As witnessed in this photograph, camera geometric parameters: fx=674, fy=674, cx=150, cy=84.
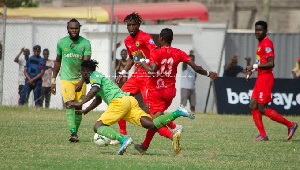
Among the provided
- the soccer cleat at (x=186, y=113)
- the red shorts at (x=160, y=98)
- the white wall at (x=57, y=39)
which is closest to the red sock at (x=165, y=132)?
the soccer cleat at (x=186, y=113)

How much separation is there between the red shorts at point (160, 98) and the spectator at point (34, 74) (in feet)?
35.0

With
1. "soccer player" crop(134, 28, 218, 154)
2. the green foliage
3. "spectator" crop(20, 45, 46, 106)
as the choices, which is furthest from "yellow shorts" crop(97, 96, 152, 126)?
the green foliage

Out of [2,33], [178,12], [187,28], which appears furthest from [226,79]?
[178,12]

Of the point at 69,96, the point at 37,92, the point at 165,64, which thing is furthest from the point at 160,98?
the point at 37,92

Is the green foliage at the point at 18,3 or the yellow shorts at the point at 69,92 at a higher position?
the green foliage at the point at 18,3

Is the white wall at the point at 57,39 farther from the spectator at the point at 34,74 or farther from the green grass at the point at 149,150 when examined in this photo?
the green grass at the point at 149,150

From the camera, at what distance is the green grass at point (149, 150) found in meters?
9.20

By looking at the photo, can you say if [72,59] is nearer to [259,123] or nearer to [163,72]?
[163,72]

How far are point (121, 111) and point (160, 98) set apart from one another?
98 centimetres

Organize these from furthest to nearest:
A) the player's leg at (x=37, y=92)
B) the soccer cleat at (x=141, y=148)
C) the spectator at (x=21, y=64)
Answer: the spectator at (x=21, y=64), the player's leg at (x=37, y=92), the soccer cleat at (x=141, y=148)

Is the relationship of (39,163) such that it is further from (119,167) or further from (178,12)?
(178,12)

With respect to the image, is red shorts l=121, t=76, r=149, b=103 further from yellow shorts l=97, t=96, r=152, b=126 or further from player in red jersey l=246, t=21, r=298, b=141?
player in red jersey l=246, t=21, r=298, b=141

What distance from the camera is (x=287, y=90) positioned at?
21891 millimetres

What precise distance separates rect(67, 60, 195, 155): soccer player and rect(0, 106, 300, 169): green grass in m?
0.36
